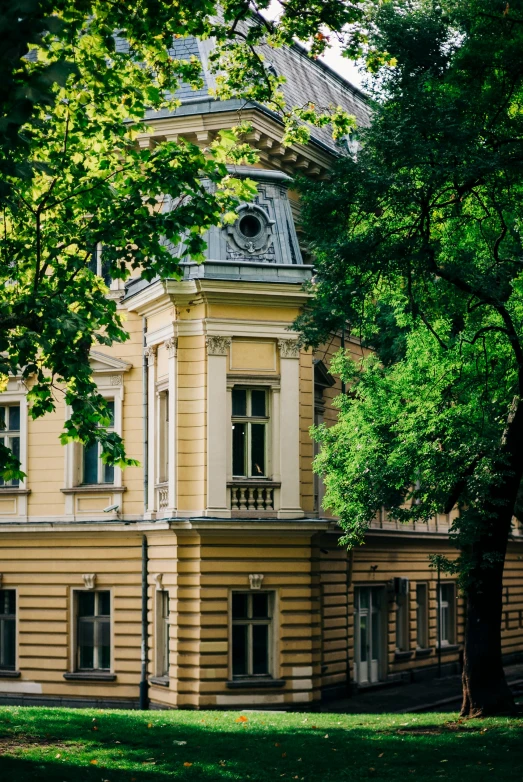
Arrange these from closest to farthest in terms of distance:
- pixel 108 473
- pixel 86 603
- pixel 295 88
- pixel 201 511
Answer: pixel 201 511
pixel 86 603
pixel 108 473
pixel 295 88

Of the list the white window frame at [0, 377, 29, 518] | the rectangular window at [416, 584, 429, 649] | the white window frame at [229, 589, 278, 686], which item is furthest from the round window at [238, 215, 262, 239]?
the rectangular window at [416, 584, 429, 649]

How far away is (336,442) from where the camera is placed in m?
21.8

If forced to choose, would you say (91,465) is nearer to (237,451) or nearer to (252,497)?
(237,451)

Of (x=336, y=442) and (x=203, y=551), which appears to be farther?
(x=203, y=551)

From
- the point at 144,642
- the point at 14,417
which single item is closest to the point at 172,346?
the point at 14,417

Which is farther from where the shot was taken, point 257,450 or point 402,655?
point 402,655

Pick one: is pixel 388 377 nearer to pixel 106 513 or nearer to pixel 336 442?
pixel 336 442

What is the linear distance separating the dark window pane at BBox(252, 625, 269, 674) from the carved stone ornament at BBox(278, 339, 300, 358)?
5.75m

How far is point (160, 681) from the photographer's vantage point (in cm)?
2372

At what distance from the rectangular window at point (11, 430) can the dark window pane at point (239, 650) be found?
709cm

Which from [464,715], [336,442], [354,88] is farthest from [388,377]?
[354,88]

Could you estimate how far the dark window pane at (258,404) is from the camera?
79.4ft

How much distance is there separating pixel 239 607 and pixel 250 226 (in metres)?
8.30

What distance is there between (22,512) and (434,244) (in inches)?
542
